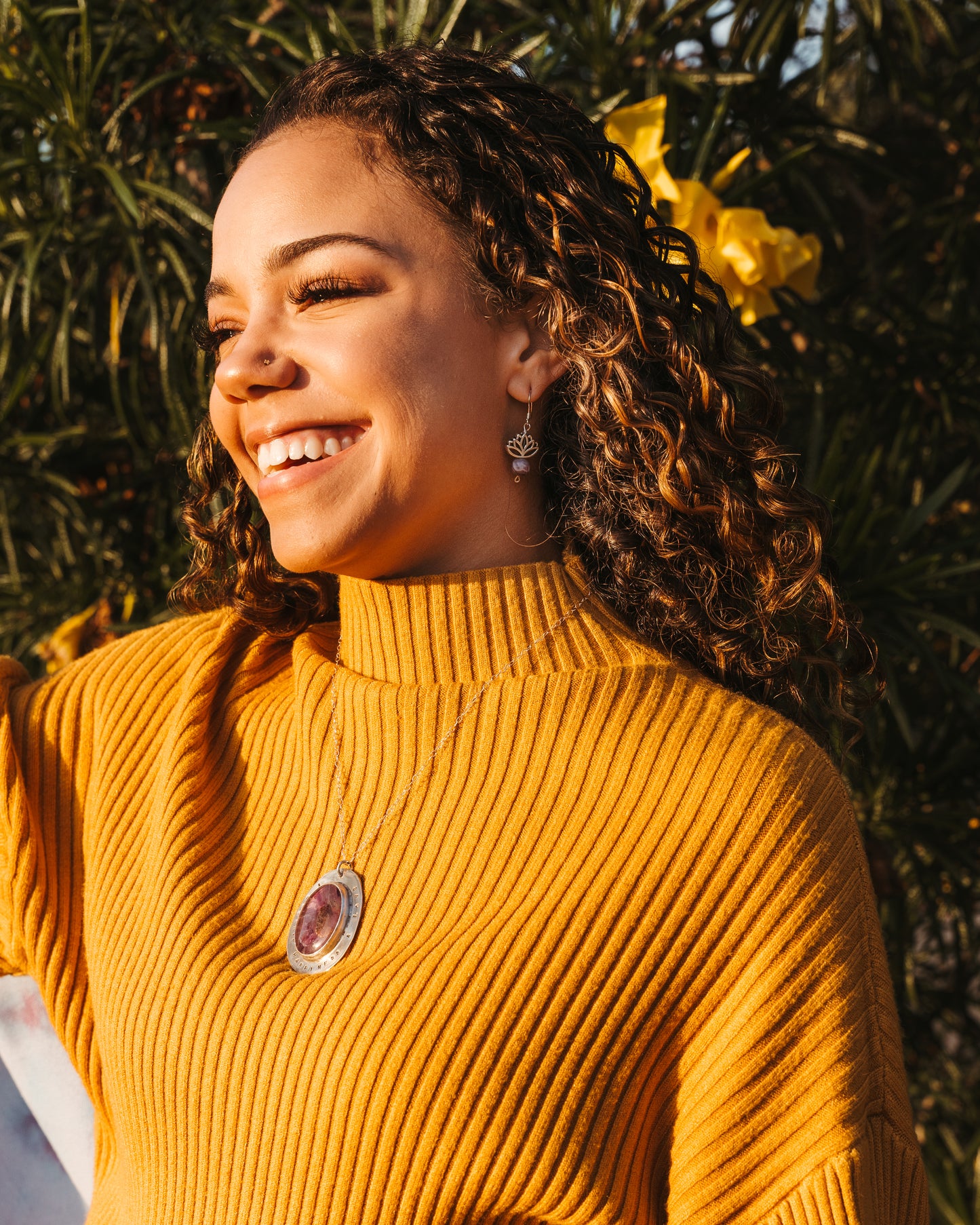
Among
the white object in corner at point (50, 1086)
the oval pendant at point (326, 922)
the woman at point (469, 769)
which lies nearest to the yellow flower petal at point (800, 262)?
the woman at point (469, 769)

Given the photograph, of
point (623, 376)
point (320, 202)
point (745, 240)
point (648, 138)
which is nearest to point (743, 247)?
point (745, 240)

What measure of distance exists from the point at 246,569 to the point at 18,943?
0.44 m

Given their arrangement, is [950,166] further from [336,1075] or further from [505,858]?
[336,1075]

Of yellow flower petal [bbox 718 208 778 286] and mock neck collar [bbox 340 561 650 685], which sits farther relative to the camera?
yellow flower petal [bbox 718 208 778 286]

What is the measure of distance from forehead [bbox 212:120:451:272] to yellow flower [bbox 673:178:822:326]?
0.60 m

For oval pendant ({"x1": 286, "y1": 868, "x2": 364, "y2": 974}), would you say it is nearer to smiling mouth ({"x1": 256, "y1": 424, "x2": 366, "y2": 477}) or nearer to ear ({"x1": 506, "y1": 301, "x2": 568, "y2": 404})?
smiling mouth ({"x1": 256, "y1": 424, "x2": 366, "y2": 477})

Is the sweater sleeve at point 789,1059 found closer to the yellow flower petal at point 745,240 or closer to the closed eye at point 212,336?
the closed eye at point 212,336

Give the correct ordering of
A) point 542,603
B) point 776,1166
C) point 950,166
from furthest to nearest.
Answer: point 950,166 < point 542,603 < point 776,1166

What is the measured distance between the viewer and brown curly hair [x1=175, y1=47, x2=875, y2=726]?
1074 mm

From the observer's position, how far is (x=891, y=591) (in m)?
1.75

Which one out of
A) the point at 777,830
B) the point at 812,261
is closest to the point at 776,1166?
the point at 777,830

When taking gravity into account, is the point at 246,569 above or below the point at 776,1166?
above

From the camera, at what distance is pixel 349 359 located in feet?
3.15

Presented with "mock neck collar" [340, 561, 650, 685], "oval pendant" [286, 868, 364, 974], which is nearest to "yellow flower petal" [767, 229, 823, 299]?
"mock neck collar" [340, 561, 650, 685]
